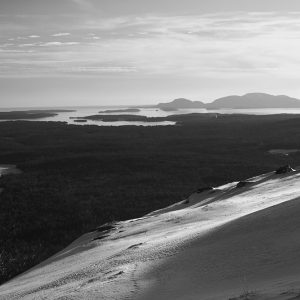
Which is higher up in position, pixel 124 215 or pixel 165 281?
pixel 165 281

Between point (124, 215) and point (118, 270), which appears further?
point (124, 215)

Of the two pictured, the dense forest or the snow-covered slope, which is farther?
the dense forest

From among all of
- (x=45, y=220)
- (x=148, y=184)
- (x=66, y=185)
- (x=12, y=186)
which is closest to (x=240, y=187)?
(x=45, y=220)

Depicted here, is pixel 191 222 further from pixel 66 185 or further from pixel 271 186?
pixel 66 185

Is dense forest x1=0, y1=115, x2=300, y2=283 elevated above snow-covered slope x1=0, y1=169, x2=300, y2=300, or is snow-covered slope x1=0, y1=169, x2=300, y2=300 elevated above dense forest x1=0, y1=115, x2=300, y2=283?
snow-covered slope x1=0, y1=169, x2=300, y2=300

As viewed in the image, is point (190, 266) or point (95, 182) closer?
point (190, 266)
